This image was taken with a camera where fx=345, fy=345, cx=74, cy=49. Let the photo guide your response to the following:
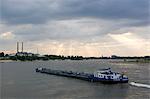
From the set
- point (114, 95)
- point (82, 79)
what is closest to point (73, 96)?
point (114, 95)

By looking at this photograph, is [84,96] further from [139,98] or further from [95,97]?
[139,98]

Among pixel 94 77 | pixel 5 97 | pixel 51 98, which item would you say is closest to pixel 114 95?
pixel 51 98

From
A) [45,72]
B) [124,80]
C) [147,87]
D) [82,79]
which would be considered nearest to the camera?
[147,87]

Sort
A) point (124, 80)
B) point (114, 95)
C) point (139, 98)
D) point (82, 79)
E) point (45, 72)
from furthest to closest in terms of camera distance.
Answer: point (45, 72) < point (82, 79) < point (124, 80) < point (114, 95) < point (139, 98)

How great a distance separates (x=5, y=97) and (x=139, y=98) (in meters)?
26.0

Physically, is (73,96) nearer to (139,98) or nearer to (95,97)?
(95,97)

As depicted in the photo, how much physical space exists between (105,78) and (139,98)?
3058cm

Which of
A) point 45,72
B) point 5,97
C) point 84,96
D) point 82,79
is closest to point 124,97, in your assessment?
point 84,96

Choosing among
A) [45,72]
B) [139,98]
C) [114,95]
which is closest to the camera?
[139,98]

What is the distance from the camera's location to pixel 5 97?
2662 inches

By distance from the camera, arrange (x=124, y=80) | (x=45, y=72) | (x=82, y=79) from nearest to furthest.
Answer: (x=124, y=80)
(x=82, y=79)
(x=45, y=72)

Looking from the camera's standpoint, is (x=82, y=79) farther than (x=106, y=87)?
Yes

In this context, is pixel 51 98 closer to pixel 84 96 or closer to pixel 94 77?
pixel 84 96

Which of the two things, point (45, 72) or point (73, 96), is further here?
point (45, 72)
